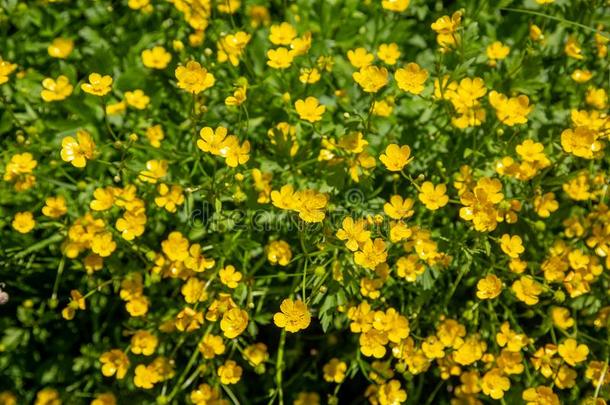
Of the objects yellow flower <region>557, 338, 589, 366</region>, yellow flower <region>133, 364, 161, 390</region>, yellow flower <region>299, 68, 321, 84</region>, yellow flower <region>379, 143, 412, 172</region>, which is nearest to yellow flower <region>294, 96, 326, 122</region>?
yellow flower <region>299, 68, 321, 84</region>

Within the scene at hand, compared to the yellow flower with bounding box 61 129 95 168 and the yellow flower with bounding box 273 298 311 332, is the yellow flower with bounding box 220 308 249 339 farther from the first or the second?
the yellow flower with bounding box 61 129 95 168

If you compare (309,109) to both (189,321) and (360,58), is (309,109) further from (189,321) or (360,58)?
(189,321)

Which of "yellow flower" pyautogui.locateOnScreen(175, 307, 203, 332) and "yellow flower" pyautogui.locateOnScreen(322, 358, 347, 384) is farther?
"yellow flower" pyautogui.locateOnScreen(322, 358, 347, 384)

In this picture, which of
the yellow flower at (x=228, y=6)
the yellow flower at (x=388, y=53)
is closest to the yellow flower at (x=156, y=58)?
the yellow flower at (x=228, y=6)

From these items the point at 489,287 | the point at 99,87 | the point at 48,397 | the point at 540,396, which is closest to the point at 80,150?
the point at 99,87

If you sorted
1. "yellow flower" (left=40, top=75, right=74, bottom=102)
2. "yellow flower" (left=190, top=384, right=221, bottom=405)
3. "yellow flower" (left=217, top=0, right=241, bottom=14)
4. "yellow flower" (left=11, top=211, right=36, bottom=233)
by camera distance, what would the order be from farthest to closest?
"yellow flower" (left=40, top=75, right=74, bottom=102) → "yellow flower" (left=217, top=0, right=241, bottom=14) → "yellow flower" (left=11, top=211, right=36, bottom=233) → "yellow flower" (left=190, top=384, right=221, bottom=405)

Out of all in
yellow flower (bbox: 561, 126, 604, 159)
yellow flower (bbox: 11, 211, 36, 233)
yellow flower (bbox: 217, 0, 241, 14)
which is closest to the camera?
yellow flower (bbox: 561, 126, 604, 159)

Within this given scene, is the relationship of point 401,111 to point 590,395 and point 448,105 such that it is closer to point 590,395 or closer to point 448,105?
point 448,105
